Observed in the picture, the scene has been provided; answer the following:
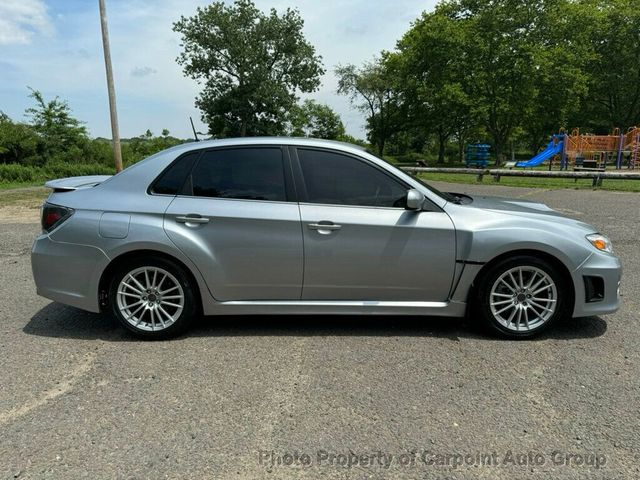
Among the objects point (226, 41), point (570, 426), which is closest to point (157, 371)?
point (570, 426)

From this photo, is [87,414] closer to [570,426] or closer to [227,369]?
[227,369]

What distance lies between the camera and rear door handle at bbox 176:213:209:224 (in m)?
3.87

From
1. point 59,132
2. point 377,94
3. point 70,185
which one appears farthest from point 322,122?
point 70,185

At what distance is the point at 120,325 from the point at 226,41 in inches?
1671

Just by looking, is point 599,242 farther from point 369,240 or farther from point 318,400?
point 318,400

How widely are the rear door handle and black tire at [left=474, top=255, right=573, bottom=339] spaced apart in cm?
231

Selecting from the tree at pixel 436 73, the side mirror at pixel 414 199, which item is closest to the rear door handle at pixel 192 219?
the side mirror at pixel 414 199

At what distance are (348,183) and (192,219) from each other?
51.6 inches

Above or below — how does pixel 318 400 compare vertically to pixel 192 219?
below

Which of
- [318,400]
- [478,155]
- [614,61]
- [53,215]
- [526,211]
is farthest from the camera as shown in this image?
[614,61]

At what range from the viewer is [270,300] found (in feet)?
13.0

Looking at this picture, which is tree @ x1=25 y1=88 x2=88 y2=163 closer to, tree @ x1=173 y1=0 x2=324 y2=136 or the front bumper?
tree @ x1=173 y1=0 x2=324 y2=136

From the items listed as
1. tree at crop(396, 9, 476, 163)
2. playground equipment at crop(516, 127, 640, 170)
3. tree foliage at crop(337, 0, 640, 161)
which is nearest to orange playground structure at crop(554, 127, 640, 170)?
playground equipment at crop(516, 127, 640, 170)

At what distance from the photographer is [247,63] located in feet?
138
